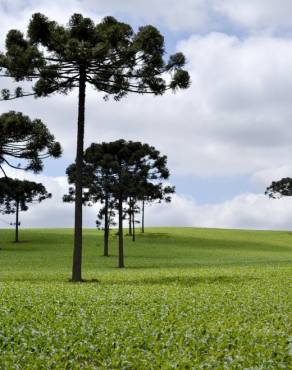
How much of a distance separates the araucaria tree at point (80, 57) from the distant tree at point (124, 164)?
1911 centimetres

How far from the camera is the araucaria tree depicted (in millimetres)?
29297

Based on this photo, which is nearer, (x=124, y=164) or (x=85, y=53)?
(x=85, y=53)

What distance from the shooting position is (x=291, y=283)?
25.2 meters

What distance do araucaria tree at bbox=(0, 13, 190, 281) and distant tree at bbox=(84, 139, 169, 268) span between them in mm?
19106

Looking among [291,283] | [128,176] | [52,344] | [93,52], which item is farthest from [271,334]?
[128,176]

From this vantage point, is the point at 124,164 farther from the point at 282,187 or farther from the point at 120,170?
the point at 282,187

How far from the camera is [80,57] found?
28.8 m

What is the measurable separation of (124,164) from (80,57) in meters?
24.2

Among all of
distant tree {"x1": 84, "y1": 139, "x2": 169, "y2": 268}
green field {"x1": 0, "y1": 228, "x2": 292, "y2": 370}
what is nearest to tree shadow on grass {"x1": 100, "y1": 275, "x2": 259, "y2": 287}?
green field {"x1": 0, "y1": 228, "x2": 292, "y2": 370}

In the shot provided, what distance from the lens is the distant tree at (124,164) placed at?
50375 millimetres

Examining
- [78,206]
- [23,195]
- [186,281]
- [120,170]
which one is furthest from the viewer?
[23,195]

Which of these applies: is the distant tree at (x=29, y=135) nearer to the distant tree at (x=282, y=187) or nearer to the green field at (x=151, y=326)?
the green field at (x=151, y=326)

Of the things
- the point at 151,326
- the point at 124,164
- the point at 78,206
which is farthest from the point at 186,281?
the point at 124,164

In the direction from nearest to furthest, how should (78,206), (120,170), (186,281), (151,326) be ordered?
(151,326) → (186,281) → (78,206) → (120,170)
